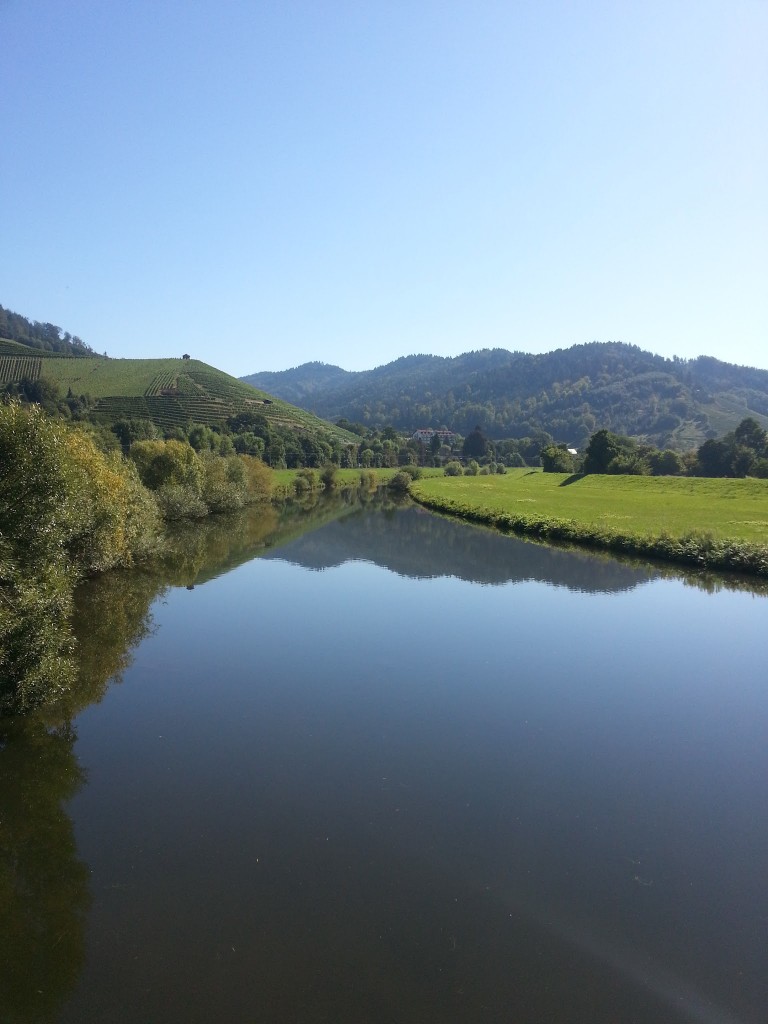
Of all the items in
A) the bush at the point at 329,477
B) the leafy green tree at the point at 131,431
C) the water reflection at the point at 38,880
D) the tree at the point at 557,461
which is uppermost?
the tree at the point at 557,461

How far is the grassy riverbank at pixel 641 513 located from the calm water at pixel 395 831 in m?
13.5

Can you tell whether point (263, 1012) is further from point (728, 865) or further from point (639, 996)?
point (728, 865)

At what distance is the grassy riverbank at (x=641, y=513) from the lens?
3581 centimetres

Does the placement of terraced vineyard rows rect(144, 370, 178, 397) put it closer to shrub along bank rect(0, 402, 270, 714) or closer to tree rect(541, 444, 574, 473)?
tree rect(541, 444, 574, 473)

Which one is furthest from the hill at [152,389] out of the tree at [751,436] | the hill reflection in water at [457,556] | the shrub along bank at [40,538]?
the shrub along bank at [40,538]

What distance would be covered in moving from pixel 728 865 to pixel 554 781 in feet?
11.1

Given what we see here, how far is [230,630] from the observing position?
2419cm

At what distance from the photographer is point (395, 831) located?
11117mm

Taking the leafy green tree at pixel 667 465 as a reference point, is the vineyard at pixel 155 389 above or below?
above

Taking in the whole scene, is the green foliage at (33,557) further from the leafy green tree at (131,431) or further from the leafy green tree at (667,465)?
the leafy green tree at (667,465)

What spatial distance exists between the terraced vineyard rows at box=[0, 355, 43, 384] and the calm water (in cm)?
11959

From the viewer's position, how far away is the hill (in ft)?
367

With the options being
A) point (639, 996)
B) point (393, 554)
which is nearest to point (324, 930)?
point (639, 996)

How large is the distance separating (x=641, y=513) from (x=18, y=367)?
421 ft
